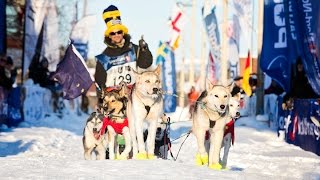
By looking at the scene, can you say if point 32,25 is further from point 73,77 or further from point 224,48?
point 73,77

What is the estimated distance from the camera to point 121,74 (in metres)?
8.36

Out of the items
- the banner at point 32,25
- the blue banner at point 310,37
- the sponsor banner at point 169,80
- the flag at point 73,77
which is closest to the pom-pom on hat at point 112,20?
the flag at point 73,77

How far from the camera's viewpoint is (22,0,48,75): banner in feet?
75.4

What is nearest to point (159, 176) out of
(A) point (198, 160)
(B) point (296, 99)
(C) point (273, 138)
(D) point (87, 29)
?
(A) point (198, 160)

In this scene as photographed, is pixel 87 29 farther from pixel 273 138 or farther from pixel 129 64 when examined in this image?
pixel 129 64

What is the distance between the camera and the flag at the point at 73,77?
9.48 m

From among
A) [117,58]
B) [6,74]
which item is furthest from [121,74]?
[6,74]

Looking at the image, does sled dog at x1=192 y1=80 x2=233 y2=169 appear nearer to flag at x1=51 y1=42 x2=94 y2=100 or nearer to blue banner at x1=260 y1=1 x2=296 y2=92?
flag at x1=51 y1=42 x2=94 y2=100

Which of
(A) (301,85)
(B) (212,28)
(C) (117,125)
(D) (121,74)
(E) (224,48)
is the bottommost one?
(C) (117,125)

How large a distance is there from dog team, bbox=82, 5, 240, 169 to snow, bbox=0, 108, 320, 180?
0.42m

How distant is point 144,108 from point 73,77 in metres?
2.60

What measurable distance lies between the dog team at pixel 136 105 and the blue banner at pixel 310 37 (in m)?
5.44

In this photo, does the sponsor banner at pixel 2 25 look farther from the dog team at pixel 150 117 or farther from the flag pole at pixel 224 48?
the dog team at pixel 150 117

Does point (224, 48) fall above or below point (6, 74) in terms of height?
above
